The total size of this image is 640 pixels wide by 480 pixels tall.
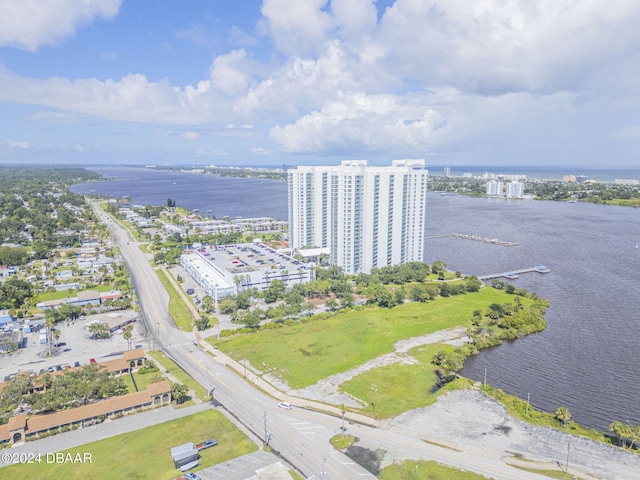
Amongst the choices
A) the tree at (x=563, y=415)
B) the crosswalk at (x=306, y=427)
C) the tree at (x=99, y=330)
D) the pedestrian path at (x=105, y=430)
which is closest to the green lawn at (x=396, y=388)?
the crosswalk at (x=306, y=427)

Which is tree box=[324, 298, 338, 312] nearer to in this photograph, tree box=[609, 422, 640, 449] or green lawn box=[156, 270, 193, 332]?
green lawn box=[156, 270, 193, 332]

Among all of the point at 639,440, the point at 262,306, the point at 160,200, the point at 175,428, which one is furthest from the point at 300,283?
the point at 160,200

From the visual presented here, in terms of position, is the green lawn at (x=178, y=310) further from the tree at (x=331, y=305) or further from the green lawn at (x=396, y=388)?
the green lawn at (x=396, y=388)

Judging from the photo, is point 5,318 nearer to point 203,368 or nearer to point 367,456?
point 203,368

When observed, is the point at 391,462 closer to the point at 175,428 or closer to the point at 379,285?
the point at 175,428

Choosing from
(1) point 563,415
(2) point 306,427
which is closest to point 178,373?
(2) point 306,427

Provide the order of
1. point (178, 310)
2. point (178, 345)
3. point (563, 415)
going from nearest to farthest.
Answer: point (563, 415) < point (178, 345) < point (178, 310)
